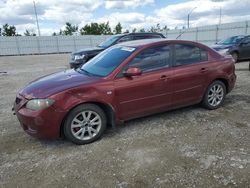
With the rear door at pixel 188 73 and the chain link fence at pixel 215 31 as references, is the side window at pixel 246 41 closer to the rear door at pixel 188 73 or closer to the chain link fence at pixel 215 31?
the rear door at pixel 188 73

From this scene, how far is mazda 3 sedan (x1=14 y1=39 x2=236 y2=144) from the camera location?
3621 millimetres

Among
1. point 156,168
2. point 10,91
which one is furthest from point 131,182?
point 10,91

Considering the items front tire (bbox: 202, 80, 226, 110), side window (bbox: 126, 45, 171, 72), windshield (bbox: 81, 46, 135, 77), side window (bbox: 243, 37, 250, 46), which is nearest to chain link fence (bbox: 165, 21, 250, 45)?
side window (bbox: 243, 37, 250, 46)

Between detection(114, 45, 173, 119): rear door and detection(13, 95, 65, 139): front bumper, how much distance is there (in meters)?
1.03

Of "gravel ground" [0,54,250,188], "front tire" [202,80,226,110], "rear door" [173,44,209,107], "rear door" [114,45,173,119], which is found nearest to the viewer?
"gravel ground" [0,54,250,188]

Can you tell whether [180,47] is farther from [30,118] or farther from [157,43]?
[30,118]

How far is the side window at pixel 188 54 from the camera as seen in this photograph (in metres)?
4.63

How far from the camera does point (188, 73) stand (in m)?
4.64

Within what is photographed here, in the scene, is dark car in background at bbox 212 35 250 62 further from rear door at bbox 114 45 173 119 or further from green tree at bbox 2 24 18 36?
green tree at bbox 2 24 18 36

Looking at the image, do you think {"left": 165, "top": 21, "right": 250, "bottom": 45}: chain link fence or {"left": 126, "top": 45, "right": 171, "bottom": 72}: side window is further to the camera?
{"left": 165, "top": 21, "right": 250, "bottom": 45}: chain link fence

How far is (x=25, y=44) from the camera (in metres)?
31.7

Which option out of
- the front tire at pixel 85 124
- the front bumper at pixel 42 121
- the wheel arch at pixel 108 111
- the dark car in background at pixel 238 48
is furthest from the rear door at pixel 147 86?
the dark car in background at pixel 238 48

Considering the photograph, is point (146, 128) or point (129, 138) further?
point (146, 128)

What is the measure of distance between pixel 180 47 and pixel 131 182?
286 centimetres
